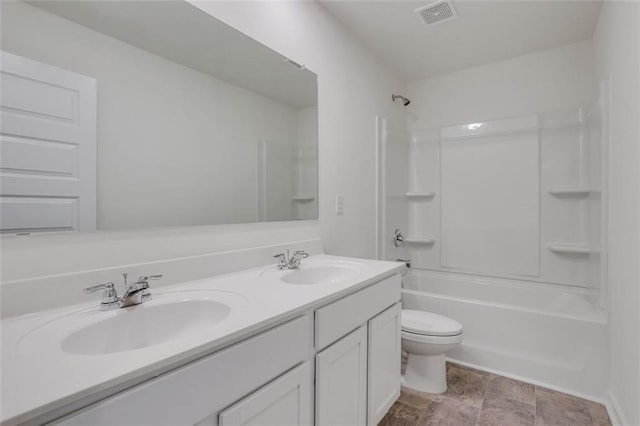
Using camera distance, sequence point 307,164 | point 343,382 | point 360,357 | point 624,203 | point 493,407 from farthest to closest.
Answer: point 307,164
point 493,407
point 624,203
point 360,357
point 343,382

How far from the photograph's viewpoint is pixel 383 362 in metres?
1.48

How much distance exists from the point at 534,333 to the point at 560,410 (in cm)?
44

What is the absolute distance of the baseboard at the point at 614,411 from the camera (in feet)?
4.99

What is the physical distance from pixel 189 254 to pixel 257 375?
640 millimetres

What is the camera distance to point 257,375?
825 millimetres

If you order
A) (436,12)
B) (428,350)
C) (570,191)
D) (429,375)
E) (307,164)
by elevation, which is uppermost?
(436,12)

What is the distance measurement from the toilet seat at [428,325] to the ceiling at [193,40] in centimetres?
154

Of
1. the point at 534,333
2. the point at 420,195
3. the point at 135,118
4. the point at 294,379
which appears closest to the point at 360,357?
the point at 294,379

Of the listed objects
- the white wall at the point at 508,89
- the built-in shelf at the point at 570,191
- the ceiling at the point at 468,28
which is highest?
the ceiling at the point at 468,28

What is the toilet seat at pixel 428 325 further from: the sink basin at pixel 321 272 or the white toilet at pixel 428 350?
the sink basin at pixel 321 272

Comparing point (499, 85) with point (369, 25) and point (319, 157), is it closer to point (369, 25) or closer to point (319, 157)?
point (369, 25)

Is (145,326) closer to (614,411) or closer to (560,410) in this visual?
(560,410)

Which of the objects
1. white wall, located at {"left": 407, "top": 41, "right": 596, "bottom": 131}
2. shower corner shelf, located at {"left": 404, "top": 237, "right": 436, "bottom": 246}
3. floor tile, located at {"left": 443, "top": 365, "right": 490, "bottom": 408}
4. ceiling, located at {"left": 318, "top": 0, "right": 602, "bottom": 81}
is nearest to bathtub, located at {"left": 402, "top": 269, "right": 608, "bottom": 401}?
floor tile, located at {"left": 443, "top": 365, "right": 490, "bottom": 408}

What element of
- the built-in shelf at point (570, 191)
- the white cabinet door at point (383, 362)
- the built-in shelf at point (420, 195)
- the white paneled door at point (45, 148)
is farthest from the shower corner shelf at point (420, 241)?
the white paneled door at point (45, 148)
